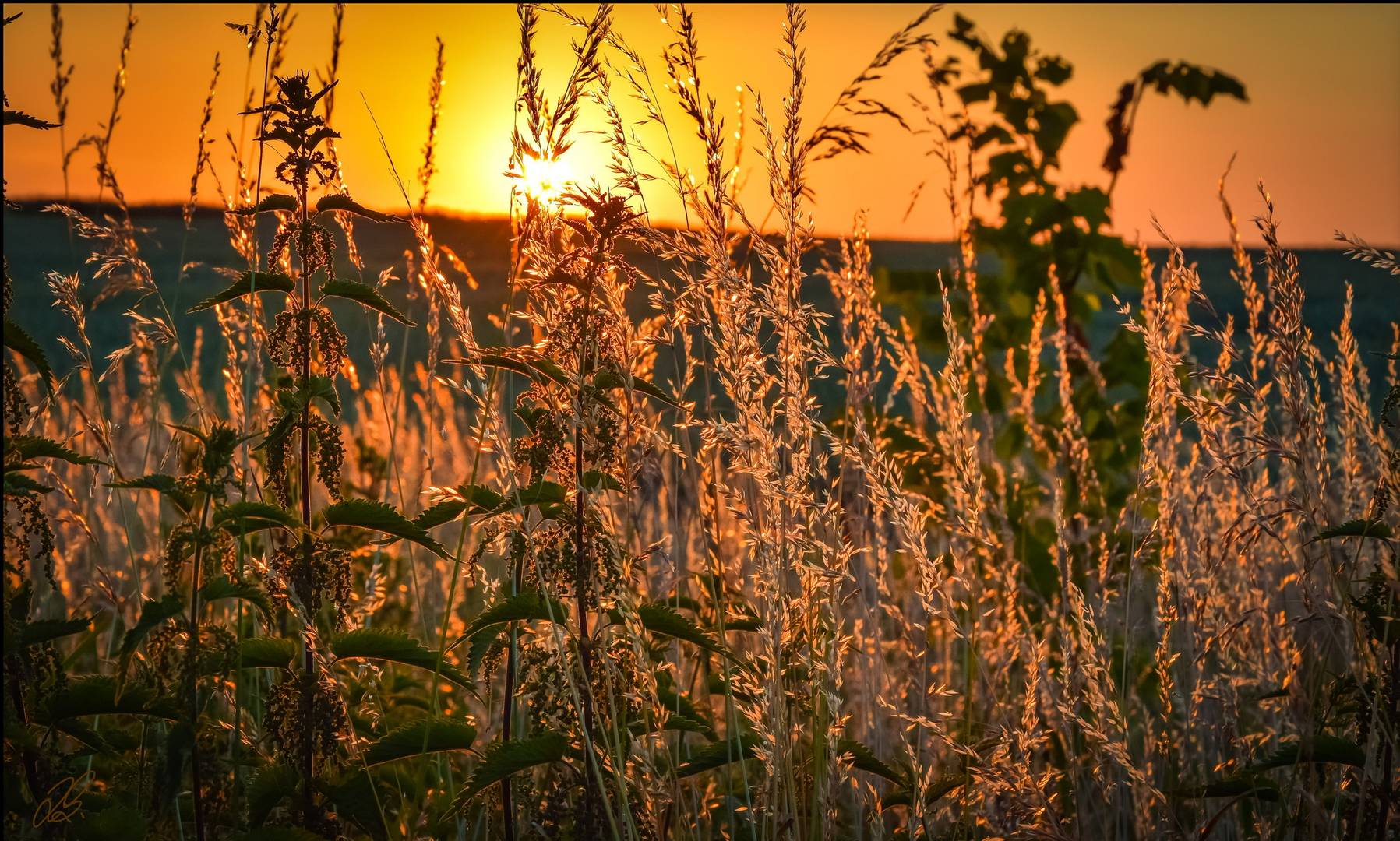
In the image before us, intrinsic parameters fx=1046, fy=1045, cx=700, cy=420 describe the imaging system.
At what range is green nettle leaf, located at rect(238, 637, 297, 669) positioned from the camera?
1887mm

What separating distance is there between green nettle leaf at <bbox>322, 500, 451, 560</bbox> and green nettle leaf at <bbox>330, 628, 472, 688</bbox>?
0.18m

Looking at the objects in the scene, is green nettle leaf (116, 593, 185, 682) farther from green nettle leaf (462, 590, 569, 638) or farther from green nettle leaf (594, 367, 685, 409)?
green nettle leaf (594, 367, 685, 409)

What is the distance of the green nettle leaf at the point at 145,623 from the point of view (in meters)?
1.56

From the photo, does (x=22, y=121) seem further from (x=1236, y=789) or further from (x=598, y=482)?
(x=1236, y=789)

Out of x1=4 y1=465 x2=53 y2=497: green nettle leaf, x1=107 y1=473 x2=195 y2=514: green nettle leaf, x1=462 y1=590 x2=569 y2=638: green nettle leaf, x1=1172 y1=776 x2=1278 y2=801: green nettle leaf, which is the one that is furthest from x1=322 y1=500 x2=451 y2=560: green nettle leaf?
x1=1172 y1=776 x2=1278 y2=801: green nettle leaf

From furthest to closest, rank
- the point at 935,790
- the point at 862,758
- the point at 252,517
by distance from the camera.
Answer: the point at 935,790 → the point at 862,758 → the point at 252,517

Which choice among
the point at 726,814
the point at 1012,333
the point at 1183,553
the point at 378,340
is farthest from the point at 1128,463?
the point at 378,340

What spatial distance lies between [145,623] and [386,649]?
420mm

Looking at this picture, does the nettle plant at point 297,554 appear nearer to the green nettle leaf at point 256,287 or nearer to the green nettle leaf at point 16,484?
the green nettle leaf at point 256,287

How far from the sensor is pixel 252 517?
1782 mm

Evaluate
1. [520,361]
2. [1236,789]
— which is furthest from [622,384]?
[1236,789]

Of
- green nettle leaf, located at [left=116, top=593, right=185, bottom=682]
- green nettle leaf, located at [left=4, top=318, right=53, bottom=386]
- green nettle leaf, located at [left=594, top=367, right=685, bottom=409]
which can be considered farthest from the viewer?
green nettle leaf, located at [left=594, top=367, right=685, bottom=409]

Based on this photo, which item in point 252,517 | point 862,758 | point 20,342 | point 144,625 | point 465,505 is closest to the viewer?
point 144,625

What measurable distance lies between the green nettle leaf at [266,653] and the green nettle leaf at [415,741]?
0.76 ft
